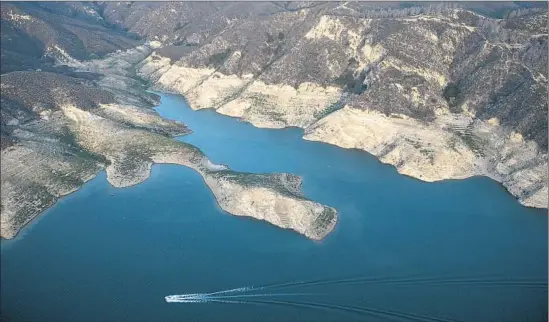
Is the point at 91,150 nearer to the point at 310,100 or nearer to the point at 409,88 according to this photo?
the point at 310,100

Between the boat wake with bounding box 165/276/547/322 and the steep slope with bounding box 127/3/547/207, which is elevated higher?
the steep slope with bounding box 127/3/547/207

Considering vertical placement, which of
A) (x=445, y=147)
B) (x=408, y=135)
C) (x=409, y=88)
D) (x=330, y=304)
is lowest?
(x=330, y=304)

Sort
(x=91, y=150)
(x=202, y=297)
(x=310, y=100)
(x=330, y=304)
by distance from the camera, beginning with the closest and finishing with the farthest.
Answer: (x=330, y=304) < (x=202, y=297) < (x=91, y=150) < (x=310, y=100)

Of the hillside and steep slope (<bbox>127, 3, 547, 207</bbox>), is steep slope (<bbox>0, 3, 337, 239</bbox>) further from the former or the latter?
steep slope (<bbox>127, 3, 547, 207</bbox>)

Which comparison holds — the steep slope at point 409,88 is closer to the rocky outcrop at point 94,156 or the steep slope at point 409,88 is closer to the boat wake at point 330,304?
the rocky outcrop at point 94,156

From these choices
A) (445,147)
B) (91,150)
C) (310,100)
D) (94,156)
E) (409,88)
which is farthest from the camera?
(310,100)

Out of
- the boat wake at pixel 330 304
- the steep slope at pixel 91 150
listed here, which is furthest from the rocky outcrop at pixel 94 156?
the boat wake at pixel 330 304

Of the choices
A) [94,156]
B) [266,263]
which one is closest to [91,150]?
[94,156]

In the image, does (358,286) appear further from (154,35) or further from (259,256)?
(154,35)

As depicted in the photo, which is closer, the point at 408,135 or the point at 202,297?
the point at 202,297

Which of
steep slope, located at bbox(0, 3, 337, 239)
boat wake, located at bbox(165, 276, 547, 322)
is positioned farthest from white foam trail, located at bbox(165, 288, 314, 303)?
steep slope, located at bbox(0, 3, 337, 239)
